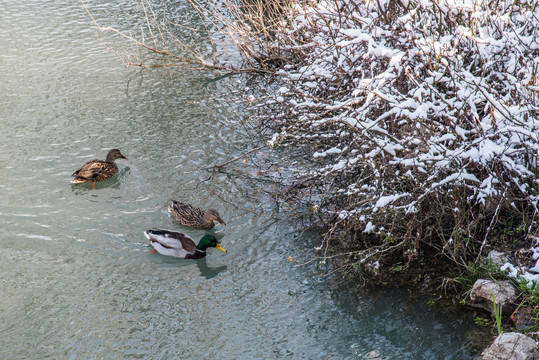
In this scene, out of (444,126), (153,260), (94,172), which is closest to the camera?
(444,126)

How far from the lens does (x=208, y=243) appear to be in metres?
7.21

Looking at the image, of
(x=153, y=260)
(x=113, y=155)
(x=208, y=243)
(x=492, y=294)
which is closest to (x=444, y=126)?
(x=492, y=294)

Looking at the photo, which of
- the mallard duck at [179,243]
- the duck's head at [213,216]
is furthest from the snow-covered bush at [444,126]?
the mallard duck at [179,243]

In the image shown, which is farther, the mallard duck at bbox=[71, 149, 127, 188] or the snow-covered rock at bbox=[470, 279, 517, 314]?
the mallard duck at bbox=[71, 149, 127, 188]

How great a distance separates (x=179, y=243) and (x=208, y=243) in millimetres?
356

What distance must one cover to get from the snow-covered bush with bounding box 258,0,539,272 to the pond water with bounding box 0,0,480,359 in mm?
850

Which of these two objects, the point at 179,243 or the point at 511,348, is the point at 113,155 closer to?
the point at 179,243

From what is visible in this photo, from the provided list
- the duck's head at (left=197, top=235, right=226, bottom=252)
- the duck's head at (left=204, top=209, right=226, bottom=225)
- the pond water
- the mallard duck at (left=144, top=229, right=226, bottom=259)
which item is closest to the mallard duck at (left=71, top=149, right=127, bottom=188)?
the pond water

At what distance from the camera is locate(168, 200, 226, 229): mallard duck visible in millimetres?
7621

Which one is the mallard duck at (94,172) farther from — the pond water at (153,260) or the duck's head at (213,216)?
the duck's head at (213,216)

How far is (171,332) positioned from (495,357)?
3027 millimetres

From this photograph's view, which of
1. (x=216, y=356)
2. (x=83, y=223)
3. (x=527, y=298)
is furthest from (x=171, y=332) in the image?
(x=527, y=298)

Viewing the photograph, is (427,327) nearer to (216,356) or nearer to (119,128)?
(216,356)

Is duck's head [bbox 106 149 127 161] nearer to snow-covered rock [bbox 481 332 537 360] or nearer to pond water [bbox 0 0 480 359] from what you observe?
pond water [bbox 0 0 480 359]
